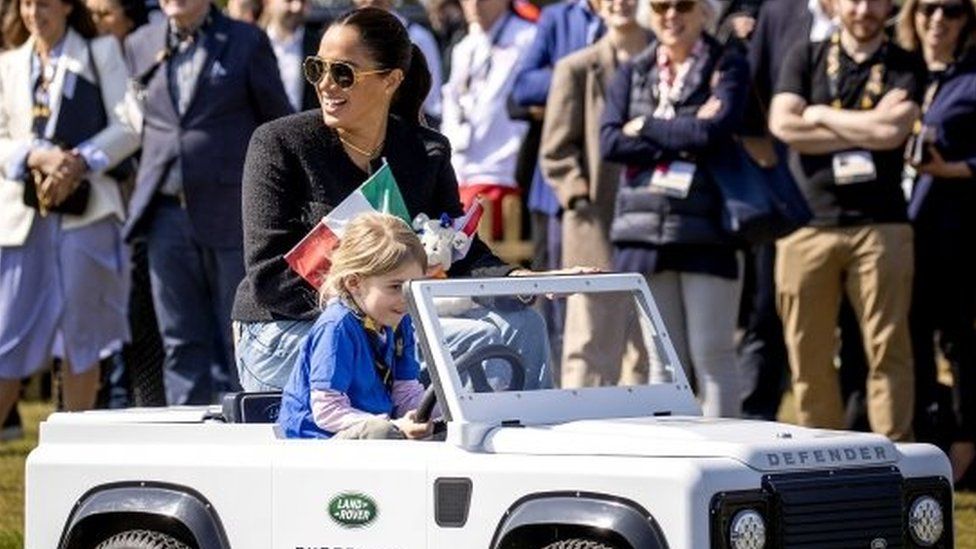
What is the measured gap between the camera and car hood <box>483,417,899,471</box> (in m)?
7.05

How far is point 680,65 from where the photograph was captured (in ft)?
40.1

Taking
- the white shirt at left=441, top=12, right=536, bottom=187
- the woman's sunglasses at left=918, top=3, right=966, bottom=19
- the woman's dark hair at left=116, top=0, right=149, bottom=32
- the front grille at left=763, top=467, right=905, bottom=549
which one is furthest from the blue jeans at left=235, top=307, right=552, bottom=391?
the woman's dark hair at left=116, top=0, right=149, bottom=32

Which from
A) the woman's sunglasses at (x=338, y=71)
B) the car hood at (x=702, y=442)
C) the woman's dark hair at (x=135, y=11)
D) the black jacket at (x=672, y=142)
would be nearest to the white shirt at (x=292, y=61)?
the woman's dark hair at (x=135, y=11)

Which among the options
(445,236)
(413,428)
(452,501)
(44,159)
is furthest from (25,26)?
(452,501)

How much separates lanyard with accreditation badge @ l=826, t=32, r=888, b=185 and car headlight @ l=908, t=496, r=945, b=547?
16.7 ft

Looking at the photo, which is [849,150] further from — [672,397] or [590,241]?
[672,397]

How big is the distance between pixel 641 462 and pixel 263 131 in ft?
6.39

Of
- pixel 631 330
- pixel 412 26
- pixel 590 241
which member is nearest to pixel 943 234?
pixel 590 241

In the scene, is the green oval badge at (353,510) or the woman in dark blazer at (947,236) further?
the woman in dark blazer at (947,236)

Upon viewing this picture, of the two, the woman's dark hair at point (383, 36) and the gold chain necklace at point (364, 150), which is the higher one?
the woman's dark hair at point (383, 36)

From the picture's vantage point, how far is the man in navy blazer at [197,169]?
1266 cm

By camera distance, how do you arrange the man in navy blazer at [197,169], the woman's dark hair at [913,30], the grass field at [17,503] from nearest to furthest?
1. the grass field at [17,503]
2. the man in navy blazer at [197,169]
3. the woman's dark hair at [913,30]

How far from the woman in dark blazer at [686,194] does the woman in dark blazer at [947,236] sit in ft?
3.86

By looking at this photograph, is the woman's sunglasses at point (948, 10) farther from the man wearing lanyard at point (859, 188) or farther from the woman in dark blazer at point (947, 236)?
the man wearing lanyard at point (859, 188)
